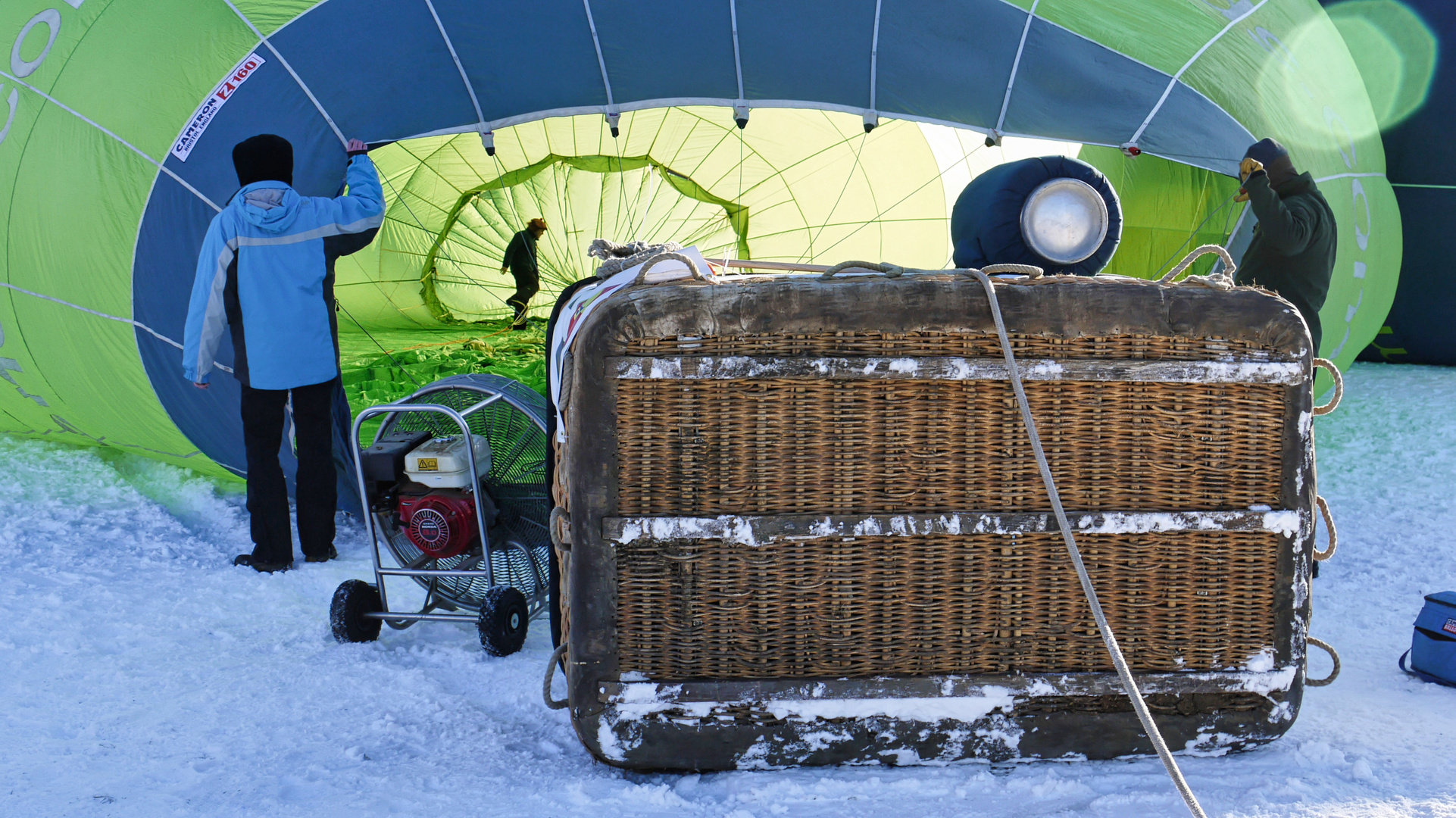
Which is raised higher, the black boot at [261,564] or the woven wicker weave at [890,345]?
the woven wicker weave at [890,345]

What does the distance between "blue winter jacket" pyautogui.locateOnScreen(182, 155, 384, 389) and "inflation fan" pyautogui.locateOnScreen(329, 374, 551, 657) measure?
2.32 ft

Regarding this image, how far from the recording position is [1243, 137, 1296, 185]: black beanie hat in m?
3.97

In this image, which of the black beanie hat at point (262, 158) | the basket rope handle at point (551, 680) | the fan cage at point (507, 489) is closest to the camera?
the basket rope handle at point (551, 680)

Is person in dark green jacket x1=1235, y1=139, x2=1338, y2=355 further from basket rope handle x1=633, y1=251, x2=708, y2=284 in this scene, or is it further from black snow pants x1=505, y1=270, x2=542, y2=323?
black snow pants x1=505, y1=270, x2=542, y2=323

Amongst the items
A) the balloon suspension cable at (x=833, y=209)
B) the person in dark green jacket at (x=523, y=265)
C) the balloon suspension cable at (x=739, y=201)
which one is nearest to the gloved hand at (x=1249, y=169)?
the balloon suspension cable at (x=833, y=209)

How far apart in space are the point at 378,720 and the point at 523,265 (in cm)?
676

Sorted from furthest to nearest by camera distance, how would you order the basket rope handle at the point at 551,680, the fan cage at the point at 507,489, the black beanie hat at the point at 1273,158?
the black beanie hat at the point at 1273,158, the fan cage at the point at 507,489, the basket rope handle at the point at 551,680

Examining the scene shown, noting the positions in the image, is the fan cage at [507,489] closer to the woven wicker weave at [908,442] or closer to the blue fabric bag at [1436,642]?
the woven wicker weave at [908,442]

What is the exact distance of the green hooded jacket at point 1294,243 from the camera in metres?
3.81

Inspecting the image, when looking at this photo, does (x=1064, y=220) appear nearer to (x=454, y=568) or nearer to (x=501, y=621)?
(x=501, y=621)

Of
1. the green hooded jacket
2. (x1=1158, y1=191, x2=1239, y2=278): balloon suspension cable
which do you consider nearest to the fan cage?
the green hooded jacket

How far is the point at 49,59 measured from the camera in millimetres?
4152

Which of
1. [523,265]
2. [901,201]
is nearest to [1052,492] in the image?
[901,201]

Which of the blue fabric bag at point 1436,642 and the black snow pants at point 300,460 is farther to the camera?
the black snow pants at point 300,460
